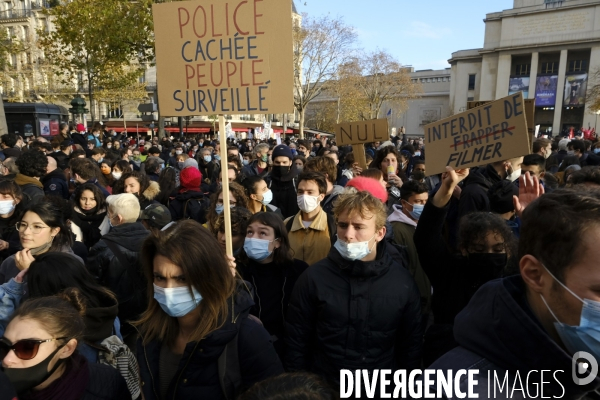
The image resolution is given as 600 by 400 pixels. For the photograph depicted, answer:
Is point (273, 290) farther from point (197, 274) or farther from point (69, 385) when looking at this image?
point (69, 385)

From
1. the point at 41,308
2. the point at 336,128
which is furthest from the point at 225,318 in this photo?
the point at 336,128

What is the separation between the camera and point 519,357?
3.61ft

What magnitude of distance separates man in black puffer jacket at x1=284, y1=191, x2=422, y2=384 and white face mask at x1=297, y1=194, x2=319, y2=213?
3.93ft

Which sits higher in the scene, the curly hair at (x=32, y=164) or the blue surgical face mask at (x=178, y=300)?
the curly hair at (x=32, y=164)

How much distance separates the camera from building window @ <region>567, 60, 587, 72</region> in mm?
55000

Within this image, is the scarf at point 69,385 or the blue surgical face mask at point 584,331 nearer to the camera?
the blue surgical face mask at point 584,331

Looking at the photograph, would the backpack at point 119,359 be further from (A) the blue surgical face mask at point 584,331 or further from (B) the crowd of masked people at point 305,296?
(A) the blue surgical face mask at point 584,331

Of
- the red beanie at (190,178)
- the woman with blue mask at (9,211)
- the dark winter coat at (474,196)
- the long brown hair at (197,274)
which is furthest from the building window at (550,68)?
the long brown hair at (197,274)

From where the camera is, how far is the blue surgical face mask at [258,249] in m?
2.95

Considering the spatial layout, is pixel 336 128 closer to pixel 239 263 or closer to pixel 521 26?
pixel 239 263

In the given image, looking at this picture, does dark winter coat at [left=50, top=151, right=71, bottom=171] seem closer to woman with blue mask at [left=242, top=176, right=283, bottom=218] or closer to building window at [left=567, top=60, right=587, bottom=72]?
woman with blue mask at [left=242, top=176, right=283, bottom=218]

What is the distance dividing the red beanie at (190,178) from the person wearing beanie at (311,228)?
6.47 feet

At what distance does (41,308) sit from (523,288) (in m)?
1.81

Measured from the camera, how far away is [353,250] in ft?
7.91
